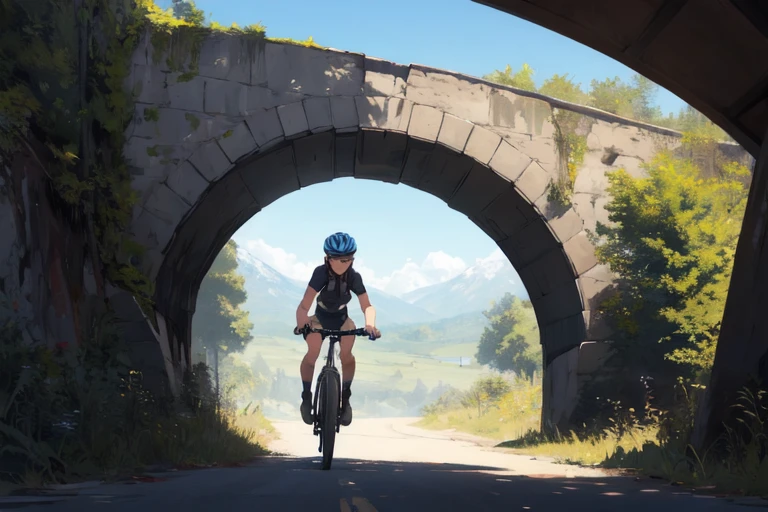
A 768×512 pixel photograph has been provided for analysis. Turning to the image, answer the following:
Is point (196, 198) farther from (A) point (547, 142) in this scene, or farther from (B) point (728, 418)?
(B) point (728, 418)

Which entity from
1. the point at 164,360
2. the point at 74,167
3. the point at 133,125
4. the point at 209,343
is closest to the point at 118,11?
the point at 133,125

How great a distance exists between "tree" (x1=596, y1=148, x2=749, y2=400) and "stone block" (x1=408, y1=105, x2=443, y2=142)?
137 inches

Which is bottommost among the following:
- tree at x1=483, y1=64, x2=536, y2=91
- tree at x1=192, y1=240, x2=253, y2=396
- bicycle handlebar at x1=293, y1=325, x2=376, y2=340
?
bicycle handlebar at x1=293, y1=325, x2=376, y2=340

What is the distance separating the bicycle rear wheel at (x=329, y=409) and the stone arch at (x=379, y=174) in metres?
4.56

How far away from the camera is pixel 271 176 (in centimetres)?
1552

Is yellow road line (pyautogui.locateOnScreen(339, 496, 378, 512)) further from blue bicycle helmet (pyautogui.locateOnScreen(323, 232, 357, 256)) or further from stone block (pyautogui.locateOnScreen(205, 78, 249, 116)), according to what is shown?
stone block (pyautogui.locateOnScreen(205, 78, 249, 116))

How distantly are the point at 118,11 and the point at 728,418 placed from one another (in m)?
11.2

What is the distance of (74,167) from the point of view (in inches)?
477

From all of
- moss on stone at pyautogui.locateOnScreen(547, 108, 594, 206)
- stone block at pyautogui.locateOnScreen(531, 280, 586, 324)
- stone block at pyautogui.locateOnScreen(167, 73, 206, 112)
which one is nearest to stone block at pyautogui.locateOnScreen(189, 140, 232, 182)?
stone block at pyautogui.locateOnScreen(167, 73, 206, 112)

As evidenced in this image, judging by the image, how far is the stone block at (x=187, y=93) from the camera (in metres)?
14.2

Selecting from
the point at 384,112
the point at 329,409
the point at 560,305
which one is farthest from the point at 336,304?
the point at 560,305

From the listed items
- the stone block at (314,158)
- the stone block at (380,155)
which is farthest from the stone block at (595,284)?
the stone block at (314,158)

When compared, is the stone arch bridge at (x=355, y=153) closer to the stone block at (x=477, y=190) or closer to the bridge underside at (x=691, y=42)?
the stone block at (x=477, y=190)

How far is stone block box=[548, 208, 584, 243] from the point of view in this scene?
1518 centimetres
